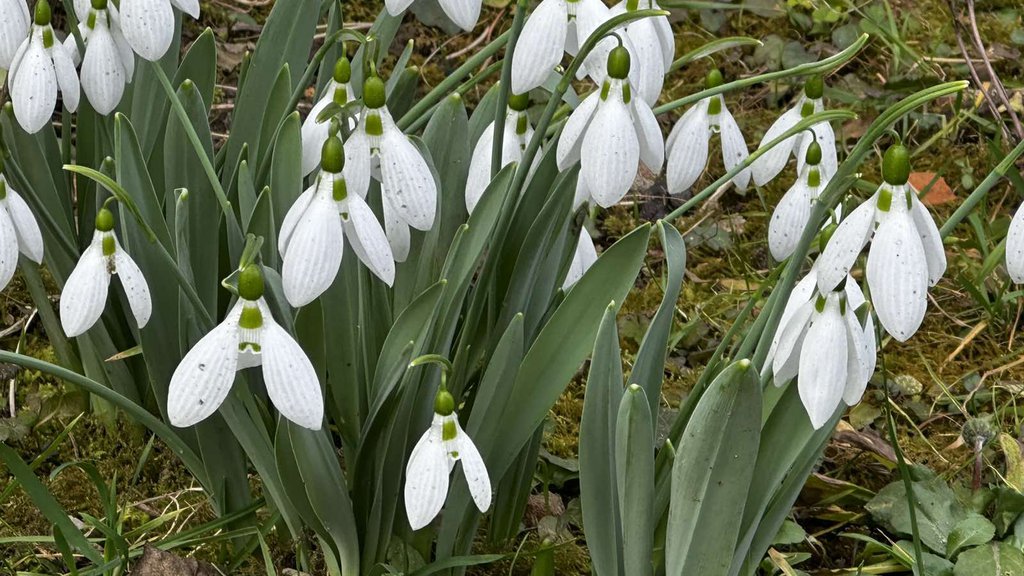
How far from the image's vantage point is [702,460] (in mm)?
Answer: 1326

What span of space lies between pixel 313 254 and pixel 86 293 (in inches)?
13.1

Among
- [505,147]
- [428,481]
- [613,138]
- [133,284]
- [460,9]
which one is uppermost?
[460,9]

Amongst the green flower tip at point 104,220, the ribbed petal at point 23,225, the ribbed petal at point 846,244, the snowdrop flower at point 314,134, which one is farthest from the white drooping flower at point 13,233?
the ribbed petal at point 846,244

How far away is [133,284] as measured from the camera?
1.39m

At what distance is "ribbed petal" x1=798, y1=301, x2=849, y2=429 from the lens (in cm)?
117

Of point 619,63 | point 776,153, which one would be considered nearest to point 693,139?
point 776,153

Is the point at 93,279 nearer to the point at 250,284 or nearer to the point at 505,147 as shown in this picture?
the point at 250,284

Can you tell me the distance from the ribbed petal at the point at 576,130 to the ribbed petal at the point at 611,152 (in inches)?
1.6

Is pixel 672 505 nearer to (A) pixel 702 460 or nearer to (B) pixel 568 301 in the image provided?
(A) pixel 702 460

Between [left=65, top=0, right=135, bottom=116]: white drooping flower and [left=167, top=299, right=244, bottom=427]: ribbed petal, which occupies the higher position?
[left=65, top=0, right=135, bottom=116]: white drooping flower

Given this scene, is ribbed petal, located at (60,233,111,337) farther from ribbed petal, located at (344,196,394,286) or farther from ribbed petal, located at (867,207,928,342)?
ribbed petal, located at (867,207,928,342)

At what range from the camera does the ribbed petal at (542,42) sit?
51.4 inches

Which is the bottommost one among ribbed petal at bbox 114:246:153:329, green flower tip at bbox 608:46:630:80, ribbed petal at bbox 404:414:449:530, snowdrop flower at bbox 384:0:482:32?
ribbed petal at bbox 404:414:449:530

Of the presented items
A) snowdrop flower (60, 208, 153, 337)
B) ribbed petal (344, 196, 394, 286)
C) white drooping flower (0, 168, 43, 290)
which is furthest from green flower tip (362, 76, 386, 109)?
white drooping flower (0, 168, 43, 290)
